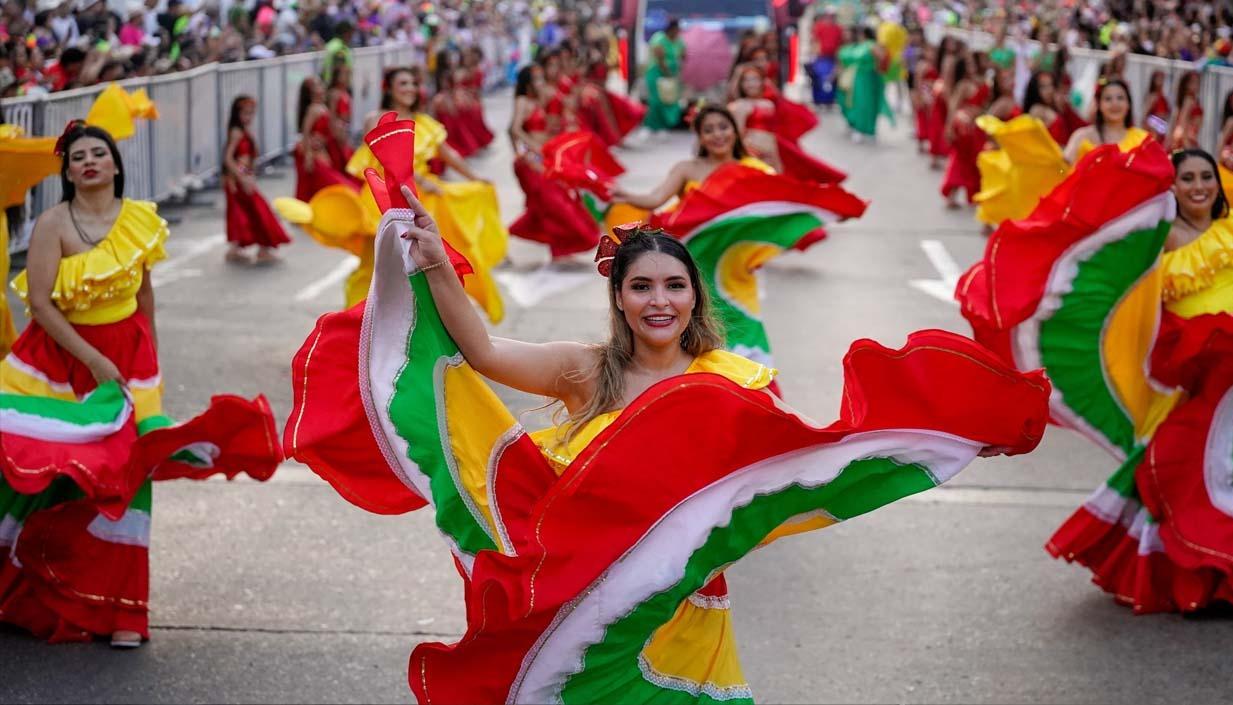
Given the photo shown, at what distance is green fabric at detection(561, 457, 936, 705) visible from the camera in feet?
12.7

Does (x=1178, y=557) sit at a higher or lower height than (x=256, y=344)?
higher

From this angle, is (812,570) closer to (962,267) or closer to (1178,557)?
(1178,557)

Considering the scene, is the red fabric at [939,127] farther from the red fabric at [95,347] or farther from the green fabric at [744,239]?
the red fabric at [95,347]

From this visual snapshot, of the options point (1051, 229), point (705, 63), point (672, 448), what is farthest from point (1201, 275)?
point (705, 63)

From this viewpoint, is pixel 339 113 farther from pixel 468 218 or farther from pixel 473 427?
pixel 473 427

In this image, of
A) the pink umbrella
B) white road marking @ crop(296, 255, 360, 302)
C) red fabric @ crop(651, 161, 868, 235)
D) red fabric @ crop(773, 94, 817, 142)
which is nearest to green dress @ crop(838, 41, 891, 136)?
the pink umbrella

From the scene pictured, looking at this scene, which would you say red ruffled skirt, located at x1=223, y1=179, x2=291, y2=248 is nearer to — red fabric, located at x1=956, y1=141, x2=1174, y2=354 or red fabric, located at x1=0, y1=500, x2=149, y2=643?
red fabric, located at x1=0, y1=500, x2=149, y2=643

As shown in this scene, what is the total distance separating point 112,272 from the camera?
576 centimetres

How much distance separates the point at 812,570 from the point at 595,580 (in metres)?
2.98

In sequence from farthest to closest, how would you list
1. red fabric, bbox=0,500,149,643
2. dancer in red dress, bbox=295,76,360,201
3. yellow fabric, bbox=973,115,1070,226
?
dancer in red dress, bbox=295,76,360,201, yellow fabric, bbox=973,115,1070,226, red fabric, bbox=0,500,149,643

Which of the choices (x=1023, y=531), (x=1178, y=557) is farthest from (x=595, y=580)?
(x=1023, y=531)

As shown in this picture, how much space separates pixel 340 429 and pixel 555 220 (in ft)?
32.8

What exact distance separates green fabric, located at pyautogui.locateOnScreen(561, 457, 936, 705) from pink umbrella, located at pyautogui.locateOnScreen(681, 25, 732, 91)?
2366 cm

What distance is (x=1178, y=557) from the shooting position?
19.2 feet
